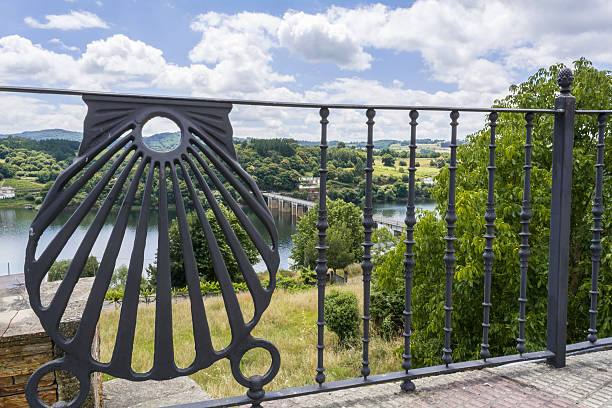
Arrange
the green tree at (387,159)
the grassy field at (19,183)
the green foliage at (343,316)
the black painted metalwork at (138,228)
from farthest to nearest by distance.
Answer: the green foliage at (343,316), the grassy field at (19,183), the green tree at (387,159), the black painted metalwork at (138,228)

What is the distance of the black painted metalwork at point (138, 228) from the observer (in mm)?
1288

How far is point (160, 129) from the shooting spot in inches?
57.5

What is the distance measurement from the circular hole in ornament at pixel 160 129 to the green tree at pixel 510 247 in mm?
4439

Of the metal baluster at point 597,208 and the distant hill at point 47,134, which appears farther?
the distant hill at point 47,134

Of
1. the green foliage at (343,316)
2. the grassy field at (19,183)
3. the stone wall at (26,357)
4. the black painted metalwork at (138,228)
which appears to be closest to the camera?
the black painted metalwork at (138,228)

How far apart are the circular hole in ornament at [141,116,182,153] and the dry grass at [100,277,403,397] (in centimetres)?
376

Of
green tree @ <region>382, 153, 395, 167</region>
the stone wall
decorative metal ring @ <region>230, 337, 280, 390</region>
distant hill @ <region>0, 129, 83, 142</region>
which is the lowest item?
the stone wall

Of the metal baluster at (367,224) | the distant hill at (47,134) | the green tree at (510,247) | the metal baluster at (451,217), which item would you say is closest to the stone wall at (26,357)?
the distant hill at (47,134)

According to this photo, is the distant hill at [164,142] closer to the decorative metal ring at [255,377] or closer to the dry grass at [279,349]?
the decorative metal ring at [255,377]

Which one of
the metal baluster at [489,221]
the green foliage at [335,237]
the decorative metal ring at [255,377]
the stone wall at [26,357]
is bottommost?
the green foliage at [335,237]

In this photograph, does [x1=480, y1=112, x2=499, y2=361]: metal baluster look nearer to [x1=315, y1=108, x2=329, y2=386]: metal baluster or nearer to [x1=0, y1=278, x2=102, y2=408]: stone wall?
[x1=315, y1=108, x2=329, y2=386]: metal baluster

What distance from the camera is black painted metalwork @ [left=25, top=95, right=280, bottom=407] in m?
1.29

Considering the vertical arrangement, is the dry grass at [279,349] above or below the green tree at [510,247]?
below

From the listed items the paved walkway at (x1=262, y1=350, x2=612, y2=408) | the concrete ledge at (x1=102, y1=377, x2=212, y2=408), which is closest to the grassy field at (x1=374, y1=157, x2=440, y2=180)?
the paved walkway at (x1=262, y1=350, x2=612, y2=408)
